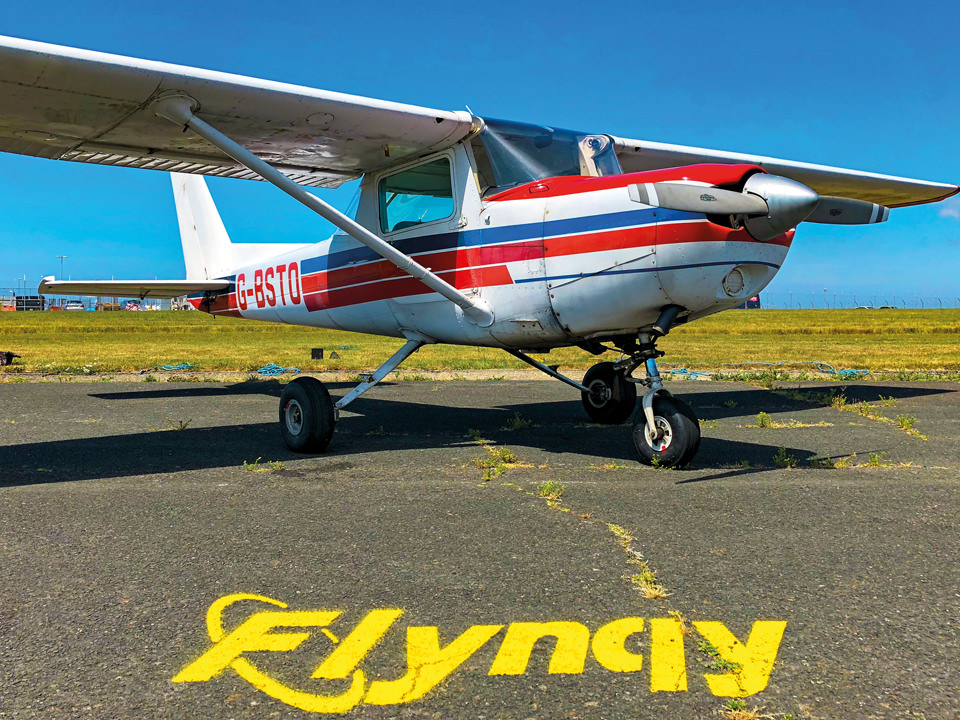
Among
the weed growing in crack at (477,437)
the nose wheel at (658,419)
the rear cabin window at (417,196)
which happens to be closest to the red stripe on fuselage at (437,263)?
the rear cabin window at (417,196)

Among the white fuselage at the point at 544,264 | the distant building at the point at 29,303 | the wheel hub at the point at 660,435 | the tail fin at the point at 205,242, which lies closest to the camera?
the white fuselage at the point at 544,264

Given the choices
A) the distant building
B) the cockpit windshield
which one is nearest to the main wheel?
the cockpit windshield

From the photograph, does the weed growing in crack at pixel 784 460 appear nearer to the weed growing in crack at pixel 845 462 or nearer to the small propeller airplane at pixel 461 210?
the weed growing in crack at pixel 845 462

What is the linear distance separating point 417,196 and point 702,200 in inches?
128

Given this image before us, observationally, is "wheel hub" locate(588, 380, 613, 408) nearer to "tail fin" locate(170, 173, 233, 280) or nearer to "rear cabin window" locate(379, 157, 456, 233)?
"rear cabin window" locate(379, 157, 456, 233)

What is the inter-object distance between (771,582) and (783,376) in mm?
11980

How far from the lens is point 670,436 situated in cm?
600

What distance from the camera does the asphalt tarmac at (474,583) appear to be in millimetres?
2430

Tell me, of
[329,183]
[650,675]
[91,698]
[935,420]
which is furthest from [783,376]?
[91,698]

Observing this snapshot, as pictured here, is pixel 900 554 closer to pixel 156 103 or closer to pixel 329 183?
pixel 156 103

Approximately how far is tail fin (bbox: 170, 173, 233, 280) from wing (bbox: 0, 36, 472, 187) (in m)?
3.26

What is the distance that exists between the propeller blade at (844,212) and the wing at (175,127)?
311 cm

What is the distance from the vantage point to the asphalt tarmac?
243cm

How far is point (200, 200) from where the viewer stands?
12.9 m
